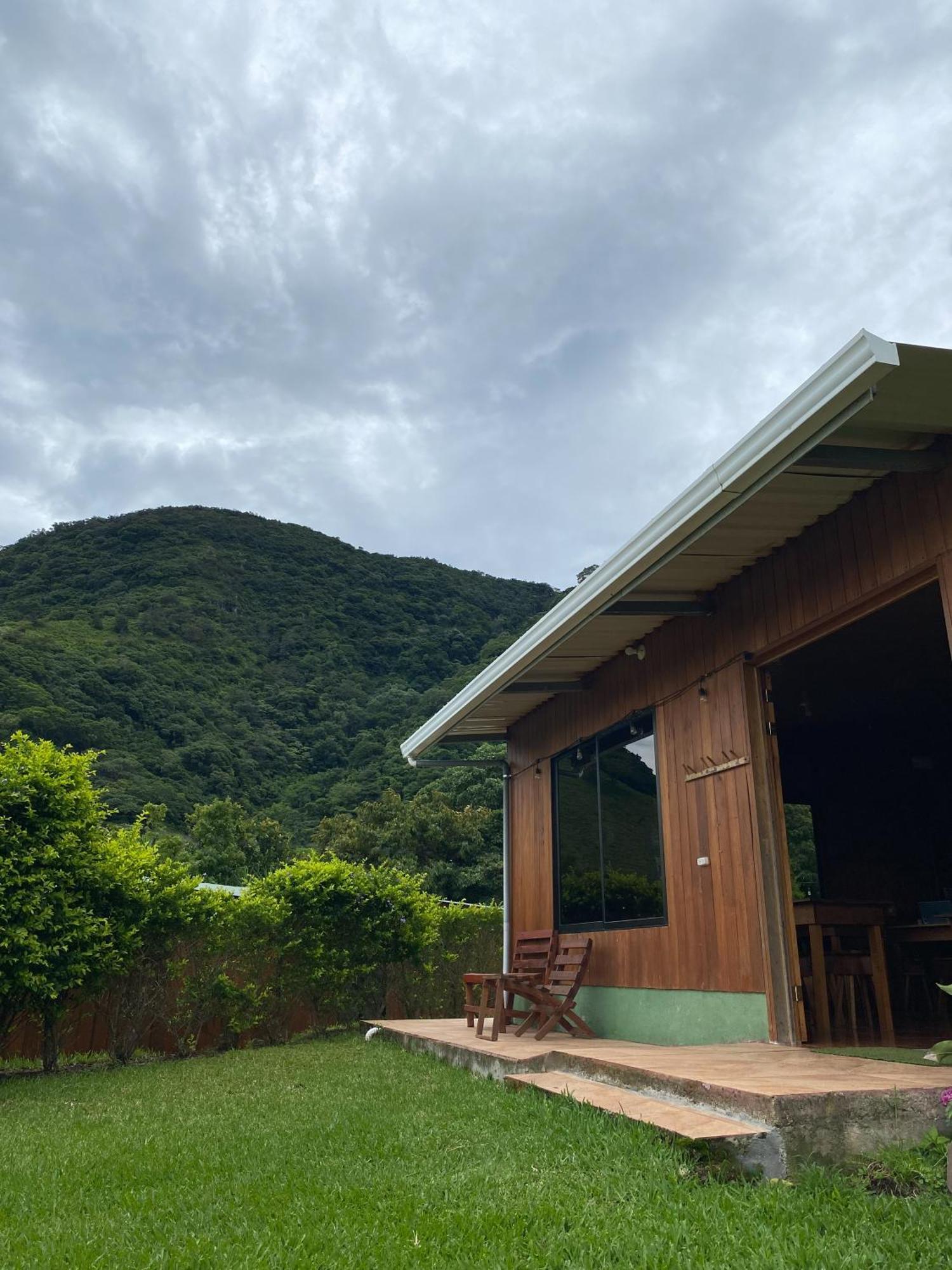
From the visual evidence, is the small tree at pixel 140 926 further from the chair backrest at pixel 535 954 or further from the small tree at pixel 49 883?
the chair backrest at pixel 535 954

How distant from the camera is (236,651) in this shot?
36688mm

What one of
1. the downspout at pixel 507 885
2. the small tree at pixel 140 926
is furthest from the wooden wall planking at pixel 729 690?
the small tree at pixel 140 926

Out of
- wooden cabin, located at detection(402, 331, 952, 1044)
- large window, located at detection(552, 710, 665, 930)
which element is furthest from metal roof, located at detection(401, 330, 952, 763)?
large window, located at detection(552, 710, 665, 930)

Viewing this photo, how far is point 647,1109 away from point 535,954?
4.10 m

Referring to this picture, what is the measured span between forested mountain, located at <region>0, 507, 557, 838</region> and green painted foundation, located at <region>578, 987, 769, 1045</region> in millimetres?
20025

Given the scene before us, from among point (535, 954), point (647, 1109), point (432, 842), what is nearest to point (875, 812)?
point (535, 954)

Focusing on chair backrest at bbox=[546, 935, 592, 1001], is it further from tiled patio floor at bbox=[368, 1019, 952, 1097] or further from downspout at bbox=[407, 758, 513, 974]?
downspout at bbox=[407, 758, 513, 974]

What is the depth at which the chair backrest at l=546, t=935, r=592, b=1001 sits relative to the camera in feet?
22.1

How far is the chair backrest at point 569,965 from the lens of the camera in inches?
266

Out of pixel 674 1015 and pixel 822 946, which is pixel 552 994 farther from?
pixel 822 946

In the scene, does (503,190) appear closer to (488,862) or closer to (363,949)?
(488,862)

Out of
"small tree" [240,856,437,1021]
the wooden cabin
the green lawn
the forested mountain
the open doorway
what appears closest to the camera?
the green lawn

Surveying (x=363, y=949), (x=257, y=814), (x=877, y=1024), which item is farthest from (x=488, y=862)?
(x=877, y=1024)

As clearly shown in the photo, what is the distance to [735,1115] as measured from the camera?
326 cm
